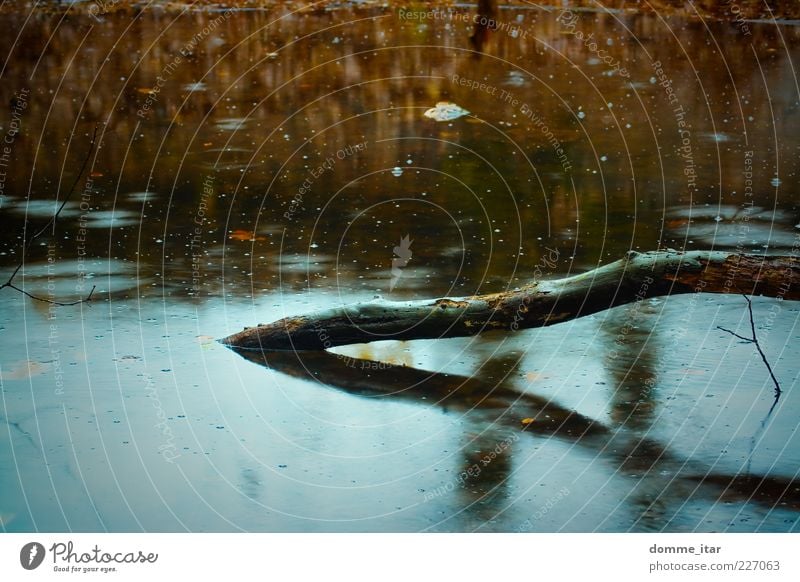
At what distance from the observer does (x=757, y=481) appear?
4402 millimetres

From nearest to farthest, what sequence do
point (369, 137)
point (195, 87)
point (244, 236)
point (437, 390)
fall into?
point (437, 390)
point (244, 236)
point (369, 137)
point (195, 87)

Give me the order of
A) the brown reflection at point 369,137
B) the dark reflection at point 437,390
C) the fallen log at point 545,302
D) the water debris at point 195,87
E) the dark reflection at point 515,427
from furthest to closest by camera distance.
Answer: the water debris at point 195,87 → the brown reflection at point 369,137 → the fallen log at point 545,302 → the dark reflection at point 437,390 → the dark reflection at point 515,427

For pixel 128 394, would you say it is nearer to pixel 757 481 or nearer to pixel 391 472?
pixel 391 472

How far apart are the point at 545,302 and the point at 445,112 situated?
16.4 feet

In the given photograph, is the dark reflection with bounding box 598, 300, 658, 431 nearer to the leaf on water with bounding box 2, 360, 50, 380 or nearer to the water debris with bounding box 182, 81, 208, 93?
the leaf on water with bounding box 2, 360, 50, 380

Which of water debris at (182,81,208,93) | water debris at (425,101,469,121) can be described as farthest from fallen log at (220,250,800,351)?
water debris at (182,81,208,93)

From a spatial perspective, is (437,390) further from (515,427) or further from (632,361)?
(632,361)

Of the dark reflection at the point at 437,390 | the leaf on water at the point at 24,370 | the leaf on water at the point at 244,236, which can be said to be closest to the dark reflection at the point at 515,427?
the dark reflection at the point at 437,390

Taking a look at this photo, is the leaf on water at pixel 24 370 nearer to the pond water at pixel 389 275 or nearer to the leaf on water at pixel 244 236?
the pond water at pixel 389 275

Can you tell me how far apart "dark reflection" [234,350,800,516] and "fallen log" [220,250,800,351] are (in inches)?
5.7

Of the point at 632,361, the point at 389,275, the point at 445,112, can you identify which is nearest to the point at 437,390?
the point at 632,361

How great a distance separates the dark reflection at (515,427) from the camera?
4320 mm

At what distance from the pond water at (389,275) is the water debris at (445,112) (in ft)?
0.40

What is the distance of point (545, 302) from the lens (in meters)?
5.39
